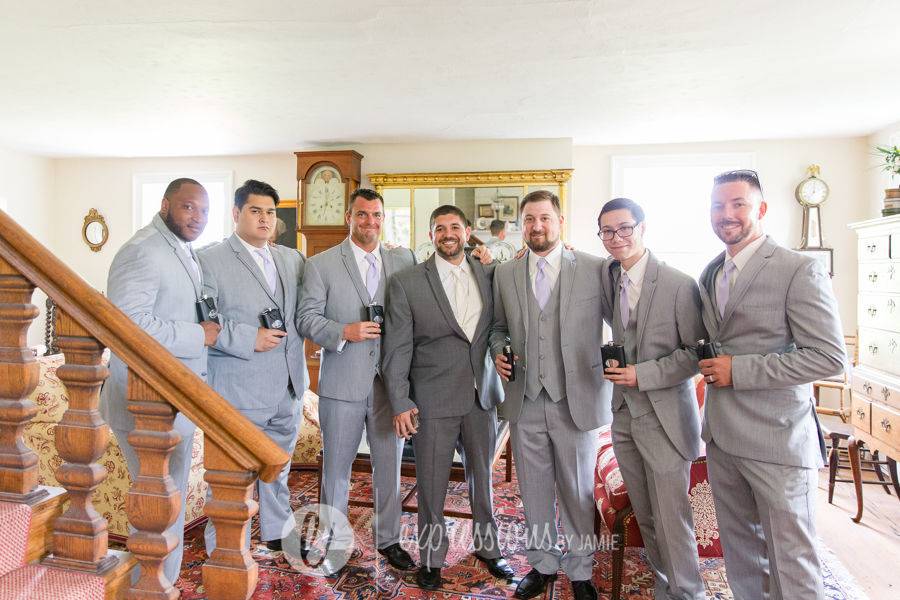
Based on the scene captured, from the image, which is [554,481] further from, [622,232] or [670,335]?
[622,232]

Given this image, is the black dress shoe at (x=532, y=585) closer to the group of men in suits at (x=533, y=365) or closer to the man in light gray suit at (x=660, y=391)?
the group of men in suits at (x=533, y=365)

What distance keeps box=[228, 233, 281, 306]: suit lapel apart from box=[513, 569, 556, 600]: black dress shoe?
5.59 ft

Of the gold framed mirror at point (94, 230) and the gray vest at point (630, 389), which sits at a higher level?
the gold framed mirror at point (94, 230)

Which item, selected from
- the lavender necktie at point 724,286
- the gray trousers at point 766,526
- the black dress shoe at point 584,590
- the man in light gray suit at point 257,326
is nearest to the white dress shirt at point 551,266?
the lavender necktie at point 724,286

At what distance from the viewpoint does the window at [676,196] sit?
5754mm

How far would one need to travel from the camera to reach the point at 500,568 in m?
2.53

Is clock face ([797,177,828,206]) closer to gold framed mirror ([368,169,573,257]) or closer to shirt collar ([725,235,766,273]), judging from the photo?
gold framed mirror ([368,169,573,257])

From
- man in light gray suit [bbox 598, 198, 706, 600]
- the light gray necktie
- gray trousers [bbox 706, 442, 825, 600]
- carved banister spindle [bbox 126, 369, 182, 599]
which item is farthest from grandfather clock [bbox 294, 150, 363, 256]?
carved banister spindle [bbox 126, 369, 182, 599]

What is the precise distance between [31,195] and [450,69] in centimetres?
599

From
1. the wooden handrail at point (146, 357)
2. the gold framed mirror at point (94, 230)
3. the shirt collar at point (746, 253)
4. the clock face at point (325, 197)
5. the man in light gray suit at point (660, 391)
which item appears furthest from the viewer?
the gold framed mirror at point (94, 230)

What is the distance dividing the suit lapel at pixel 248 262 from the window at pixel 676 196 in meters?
4.39

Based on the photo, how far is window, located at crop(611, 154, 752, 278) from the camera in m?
5.75

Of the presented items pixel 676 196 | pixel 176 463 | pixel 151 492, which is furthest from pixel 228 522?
pixel 676 196

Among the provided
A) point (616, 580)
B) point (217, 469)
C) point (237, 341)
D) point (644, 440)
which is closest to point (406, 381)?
point (237, 341)
